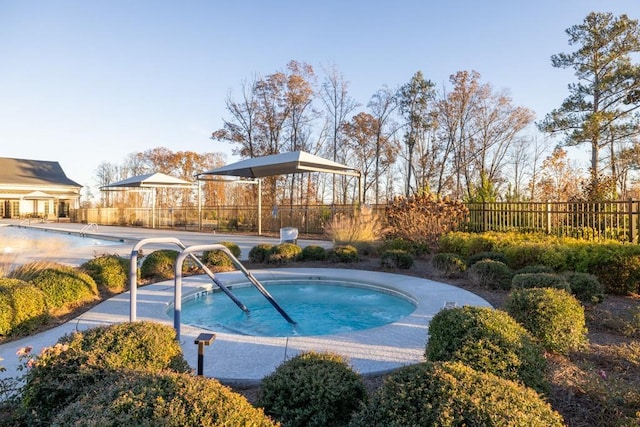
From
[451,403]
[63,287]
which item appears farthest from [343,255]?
[451,403]

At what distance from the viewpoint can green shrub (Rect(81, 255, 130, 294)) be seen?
19.9 feet

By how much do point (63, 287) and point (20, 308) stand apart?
103cm

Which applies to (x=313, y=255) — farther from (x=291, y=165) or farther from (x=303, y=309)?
(x=291, y=165)

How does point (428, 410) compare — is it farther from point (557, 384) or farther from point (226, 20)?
point (226, 20)

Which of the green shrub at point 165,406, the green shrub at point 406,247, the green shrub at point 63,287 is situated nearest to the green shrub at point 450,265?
the green shrub at point 406,247

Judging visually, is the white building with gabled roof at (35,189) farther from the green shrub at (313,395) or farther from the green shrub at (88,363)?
the green shrub at (313,395)

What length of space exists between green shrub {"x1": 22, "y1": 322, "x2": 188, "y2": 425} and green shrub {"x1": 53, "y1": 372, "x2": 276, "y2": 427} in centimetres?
38

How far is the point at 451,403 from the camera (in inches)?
56.4

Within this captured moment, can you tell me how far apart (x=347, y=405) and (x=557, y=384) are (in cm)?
159

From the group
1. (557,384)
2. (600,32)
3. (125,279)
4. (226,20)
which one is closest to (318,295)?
(125,279)

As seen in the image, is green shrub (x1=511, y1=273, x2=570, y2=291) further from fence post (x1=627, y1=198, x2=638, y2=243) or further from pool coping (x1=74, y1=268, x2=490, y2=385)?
fence post (x1=627, y1=198, x2=638, y2=243)

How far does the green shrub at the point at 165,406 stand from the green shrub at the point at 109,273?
16.8 ft

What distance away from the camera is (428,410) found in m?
1.44

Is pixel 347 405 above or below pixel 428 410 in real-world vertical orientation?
below
